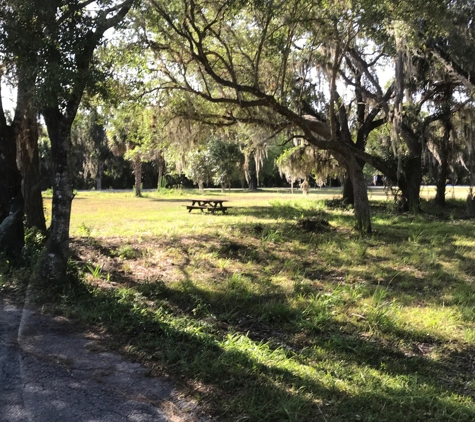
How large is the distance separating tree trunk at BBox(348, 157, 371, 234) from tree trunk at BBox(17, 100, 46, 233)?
8.67m

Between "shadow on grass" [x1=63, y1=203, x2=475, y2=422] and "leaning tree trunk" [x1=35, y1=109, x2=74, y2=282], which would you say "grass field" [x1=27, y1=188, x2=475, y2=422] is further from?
"leaning tree trunk" [x1=35, y1=109, x2=74, y2=282]

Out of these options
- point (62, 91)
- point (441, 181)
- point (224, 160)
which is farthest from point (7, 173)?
point (224, 160)

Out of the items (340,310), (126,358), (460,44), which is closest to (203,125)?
(460,44)

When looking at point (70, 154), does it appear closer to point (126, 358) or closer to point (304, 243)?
point (126, 358)

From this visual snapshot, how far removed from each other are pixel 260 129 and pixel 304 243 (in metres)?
5.46

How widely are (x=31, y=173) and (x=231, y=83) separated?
200 inches

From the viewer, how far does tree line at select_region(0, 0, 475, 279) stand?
21.2 ft

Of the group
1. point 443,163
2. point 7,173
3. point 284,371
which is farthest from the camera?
point 443,163

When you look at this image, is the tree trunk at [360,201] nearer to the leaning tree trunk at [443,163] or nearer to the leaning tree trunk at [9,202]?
the leaning tree trunk at [443,163]

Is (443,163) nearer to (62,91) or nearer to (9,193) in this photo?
(9,193)

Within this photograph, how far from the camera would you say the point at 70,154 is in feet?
23.1

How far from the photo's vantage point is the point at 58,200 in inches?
275

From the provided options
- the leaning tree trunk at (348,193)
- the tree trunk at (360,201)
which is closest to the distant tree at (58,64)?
the tree trunk at (360,201)

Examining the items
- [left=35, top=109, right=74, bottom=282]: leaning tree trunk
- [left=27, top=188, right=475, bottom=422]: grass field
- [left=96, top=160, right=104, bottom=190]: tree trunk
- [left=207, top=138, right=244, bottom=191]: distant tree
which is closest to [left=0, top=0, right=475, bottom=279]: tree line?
[left=35, top=109, right=74, bottom=282]: leaning tree trunk
